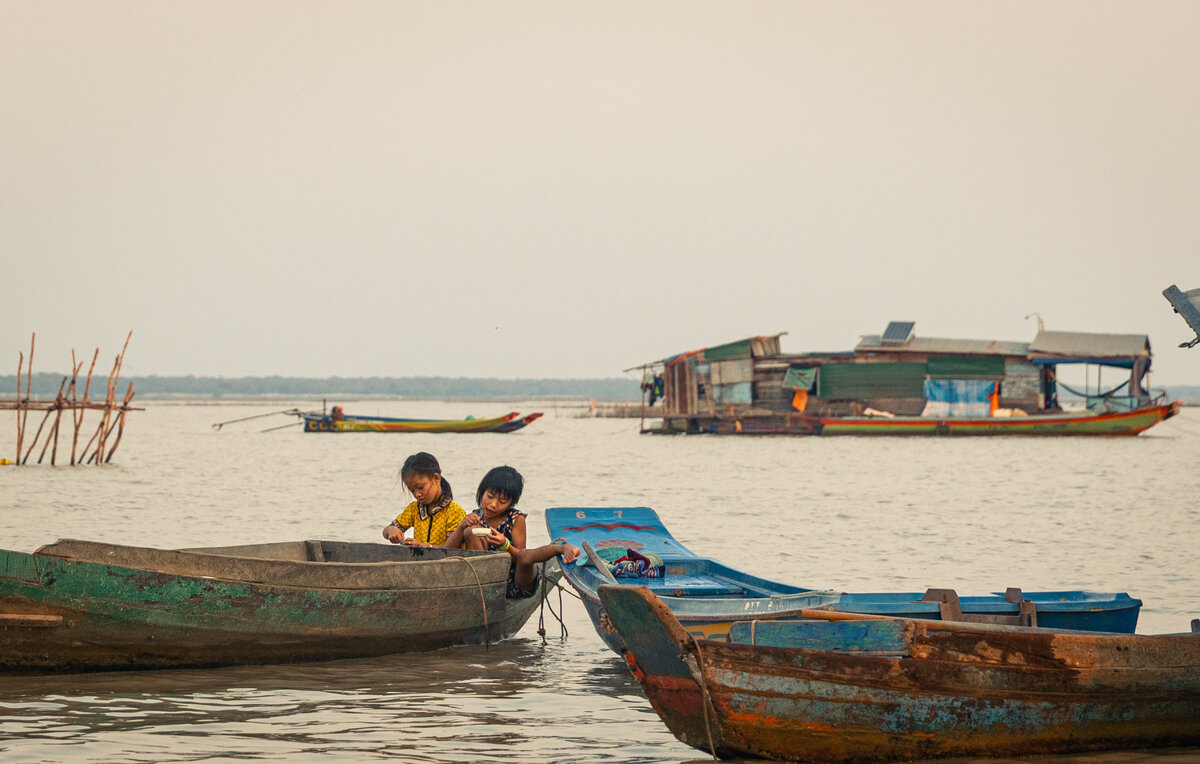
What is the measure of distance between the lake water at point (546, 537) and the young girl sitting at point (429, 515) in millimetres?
864

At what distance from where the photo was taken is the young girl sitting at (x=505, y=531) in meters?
7.86

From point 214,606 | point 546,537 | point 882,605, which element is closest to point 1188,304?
point 882,605

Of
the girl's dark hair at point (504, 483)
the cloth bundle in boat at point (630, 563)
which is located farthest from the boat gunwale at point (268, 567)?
the cloth bundle in boat at point (630, 563)

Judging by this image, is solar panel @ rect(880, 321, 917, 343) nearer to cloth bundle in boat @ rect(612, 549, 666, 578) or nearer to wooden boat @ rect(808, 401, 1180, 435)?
wooden boat @ rect(808, 401, 1180, 435)

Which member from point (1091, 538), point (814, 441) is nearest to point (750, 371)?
point (814, 441)

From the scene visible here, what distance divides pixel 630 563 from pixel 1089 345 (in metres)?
35.8

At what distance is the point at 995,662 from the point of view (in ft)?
16.7

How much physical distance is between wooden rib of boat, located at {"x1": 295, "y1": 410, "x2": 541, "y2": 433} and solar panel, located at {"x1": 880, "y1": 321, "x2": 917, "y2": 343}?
14872 mm

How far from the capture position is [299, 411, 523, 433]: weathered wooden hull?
47781 mm

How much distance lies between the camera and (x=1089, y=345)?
40.1 m

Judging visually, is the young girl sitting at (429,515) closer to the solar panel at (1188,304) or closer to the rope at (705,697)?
the rope at (705,697)

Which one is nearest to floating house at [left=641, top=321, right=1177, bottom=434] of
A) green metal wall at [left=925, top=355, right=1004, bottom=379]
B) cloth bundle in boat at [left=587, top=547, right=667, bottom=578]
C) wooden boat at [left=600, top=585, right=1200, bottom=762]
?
green metal wall at [left=925, top=355, right=1004, bottom=379]

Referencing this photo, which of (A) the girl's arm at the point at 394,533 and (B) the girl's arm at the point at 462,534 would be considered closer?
(B) the girl's arm at the point at 462,534

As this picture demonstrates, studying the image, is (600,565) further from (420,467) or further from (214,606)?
(214,606)
